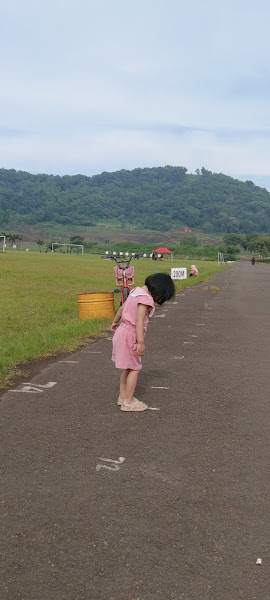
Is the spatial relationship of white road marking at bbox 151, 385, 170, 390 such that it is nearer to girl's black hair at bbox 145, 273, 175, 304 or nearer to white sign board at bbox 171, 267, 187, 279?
girl's black hair at bbox 145, 273, 175, 304

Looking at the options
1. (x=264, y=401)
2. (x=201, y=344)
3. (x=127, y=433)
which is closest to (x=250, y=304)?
(x=201, y=344)

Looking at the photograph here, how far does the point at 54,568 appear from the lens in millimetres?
2982

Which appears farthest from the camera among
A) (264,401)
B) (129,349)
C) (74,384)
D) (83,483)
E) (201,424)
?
(74,384)

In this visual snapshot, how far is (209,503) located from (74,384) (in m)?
3.51

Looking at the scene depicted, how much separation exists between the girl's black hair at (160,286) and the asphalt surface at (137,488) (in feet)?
4.13

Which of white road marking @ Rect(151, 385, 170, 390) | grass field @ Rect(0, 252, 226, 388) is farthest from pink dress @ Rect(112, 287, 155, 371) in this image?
grass field @ Rect(0, 252, 226, 388)

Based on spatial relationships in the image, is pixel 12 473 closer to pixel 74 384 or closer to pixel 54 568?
pixel 54 568

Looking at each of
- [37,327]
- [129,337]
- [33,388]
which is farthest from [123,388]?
[37,327]

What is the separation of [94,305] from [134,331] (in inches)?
291

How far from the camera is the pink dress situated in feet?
19.4

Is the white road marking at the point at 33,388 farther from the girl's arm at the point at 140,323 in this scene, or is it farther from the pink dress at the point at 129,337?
the girl's arm at the point at 140,323

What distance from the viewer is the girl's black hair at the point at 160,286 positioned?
19.1 ft

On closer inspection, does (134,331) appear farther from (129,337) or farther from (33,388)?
(33,388)

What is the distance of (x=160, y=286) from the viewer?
5.82m
